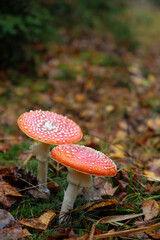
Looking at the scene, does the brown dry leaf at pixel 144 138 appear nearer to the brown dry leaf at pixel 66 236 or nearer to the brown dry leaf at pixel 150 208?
the brown dry leaf at pixel 150 208

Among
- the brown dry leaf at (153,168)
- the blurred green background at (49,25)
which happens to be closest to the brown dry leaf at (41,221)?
the brown dry leaf at (153,168)

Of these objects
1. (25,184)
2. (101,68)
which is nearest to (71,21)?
(101,68)

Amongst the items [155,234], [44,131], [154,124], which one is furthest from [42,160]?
[154,124]

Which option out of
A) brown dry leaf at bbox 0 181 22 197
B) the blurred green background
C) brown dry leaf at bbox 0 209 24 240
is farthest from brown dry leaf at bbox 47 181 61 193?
the blurred green background

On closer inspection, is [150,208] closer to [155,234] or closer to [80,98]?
[155,234]

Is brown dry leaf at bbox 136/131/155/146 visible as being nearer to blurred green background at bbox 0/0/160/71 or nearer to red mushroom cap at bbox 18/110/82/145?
red mushroom cap at bbox 18/110/82/145

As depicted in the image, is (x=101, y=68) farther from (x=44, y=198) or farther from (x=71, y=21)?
(x=44, y=198)
